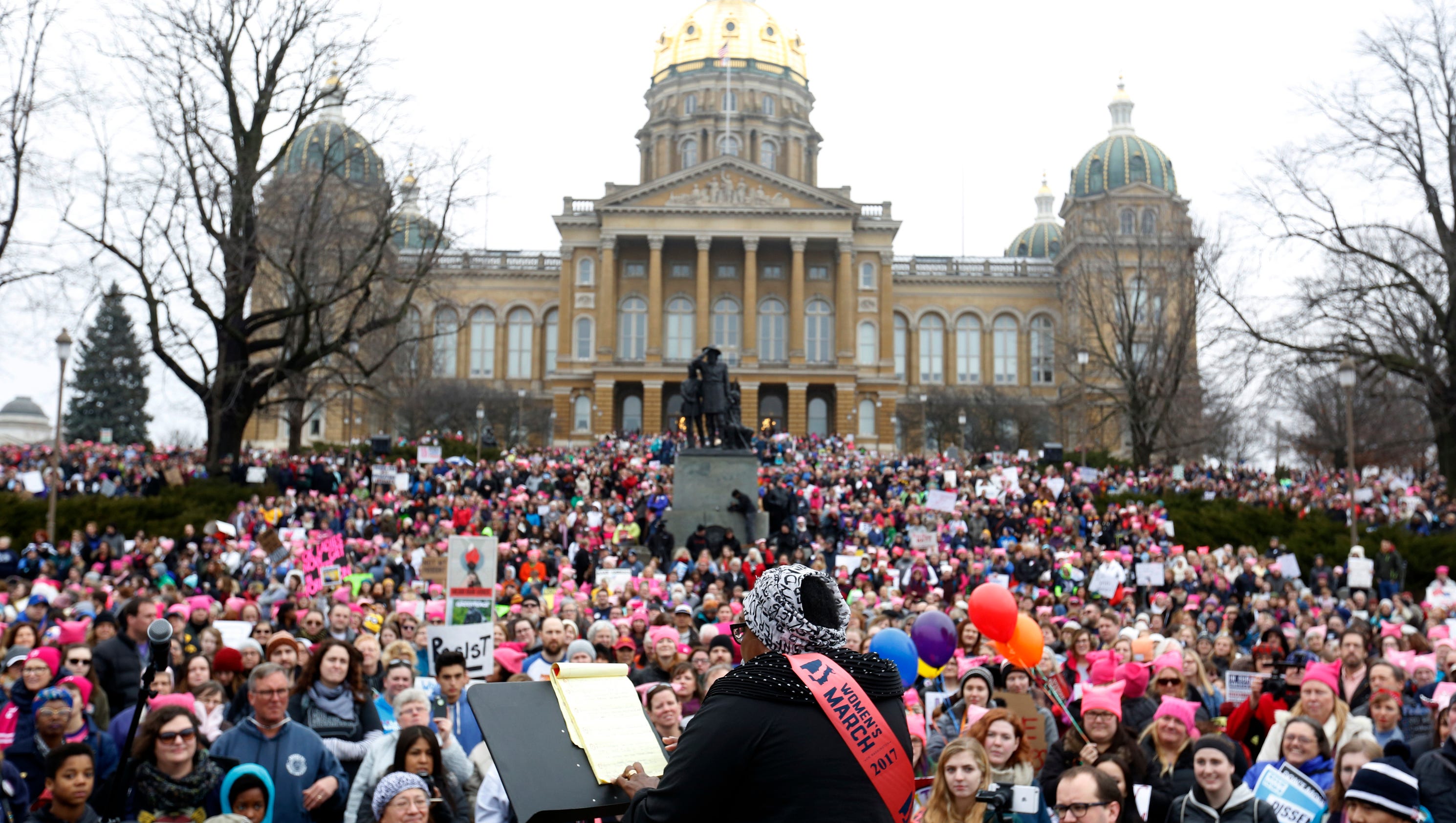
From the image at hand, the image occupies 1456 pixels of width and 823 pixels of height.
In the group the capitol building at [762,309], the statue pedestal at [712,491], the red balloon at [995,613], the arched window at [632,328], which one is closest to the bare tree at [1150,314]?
the capitol building at [762,309]

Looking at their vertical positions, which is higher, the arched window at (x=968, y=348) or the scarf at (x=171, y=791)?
the arched window at (x=968, y=348)

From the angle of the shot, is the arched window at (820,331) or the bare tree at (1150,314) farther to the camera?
the arched window at (820,331)

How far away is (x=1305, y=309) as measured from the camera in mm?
28031

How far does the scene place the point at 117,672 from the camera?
870 cm

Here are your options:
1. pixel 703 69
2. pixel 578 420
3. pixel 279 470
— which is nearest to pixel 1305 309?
pixel 279 470

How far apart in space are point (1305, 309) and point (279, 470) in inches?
929

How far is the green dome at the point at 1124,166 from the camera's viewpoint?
240 feet

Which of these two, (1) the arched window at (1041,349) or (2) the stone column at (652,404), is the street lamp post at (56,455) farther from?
(1) the arched window at (1041,349)

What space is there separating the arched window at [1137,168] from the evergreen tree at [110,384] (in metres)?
55.2

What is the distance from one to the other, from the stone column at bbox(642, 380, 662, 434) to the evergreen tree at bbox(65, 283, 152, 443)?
2523 centimetres

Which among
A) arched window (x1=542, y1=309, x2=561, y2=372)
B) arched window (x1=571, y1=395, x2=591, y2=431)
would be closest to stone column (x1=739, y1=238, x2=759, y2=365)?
arched window (x1=571, y1=395, x2=591, y2=431)

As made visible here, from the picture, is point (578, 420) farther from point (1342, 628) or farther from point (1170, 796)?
point (1170, 796)

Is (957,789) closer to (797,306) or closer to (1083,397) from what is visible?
(1083,397)

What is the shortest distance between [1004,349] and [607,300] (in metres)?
26.3
